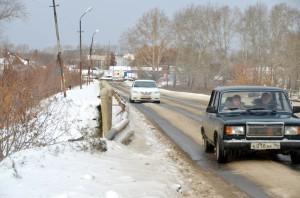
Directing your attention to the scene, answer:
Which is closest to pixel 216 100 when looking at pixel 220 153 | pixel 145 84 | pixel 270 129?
pixel 220 153

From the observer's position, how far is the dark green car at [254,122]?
10.8 metres

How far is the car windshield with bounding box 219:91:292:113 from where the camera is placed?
12.0 m

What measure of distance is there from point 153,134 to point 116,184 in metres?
9.95

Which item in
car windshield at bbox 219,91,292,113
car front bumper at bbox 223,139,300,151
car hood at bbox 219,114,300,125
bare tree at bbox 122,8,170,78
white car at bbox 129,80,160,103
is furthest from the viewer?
bare tree at bbox 122,8,170,78

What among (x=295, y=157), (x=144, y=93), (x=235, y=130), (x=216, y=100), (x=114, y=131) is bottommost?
(x=144, y=93)

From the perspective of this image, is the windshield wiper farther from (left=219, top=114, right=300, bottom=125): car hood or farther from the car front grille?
the car front grille

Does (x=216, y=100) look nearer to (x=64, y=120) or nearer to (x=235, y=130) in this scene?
(x=235, y=130)

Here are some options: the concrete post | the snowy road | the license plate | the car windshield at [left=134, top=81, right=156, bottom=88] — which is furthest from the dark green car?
the car windshield at [left=134, top=81, right=156, bottom=88]

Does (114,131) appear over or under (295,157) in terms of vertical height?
over

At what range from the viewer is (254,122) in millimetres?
10789

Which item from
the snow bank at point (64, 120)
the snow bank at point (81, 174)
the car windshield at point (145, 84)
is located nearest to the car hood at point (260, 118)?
the snow bank at point (81, 174)

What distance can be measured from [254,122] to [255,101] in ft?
4.67

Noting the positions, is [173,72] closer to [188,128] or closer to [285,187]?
[188,128]

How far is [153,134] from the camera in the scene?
17.7 meters
